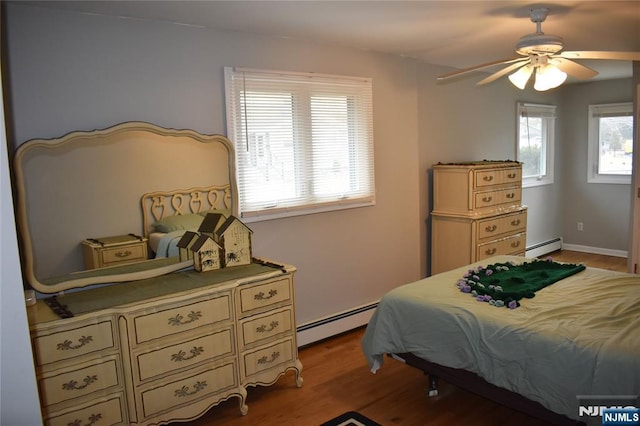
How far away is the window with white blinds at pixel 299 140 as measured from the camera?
3.29 meters

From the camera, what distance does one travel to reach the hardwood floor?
267 centimetres

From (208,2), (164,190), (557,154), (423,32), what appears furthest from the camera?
(557,154)

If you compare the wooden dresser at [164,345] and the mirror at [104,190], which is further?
the mirror at [104,190]

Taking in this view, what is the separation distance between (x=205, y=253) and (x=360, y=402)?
4.29 ft

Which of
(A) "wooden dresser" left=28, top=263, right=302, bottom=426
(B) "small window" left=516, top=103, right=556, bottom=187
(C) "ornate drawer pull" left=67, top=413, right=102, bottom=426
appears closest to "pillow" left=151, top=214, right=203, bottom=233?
(A) "wooden dresser" left=28, top=263, right=302, bottom=426

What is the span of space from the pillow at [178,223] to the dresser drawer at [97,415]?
38.8 inches

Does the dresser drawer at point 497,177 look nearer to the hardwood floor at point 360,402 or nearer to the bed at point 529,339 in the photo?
the bed at point 529,339

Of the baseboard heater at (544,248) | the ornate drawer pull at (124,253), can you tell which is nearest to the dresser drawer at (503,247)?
the baseboard heater at (544,248)

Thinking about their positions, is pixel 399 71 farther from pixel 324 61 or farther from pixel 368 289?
pixel 368 289

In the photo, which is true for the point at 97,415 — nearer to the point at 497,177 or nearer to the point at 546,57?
the point at 546,57

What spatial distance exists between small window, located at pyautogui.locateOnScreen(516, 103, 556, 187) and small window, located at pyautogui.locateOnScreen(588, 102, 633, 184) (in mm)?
522

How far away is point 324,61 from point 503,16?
1.34 meters

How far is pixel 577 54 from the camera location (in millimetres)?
2631

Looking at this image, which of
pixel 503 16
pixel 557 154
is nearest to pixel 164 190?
pixel 503 16
